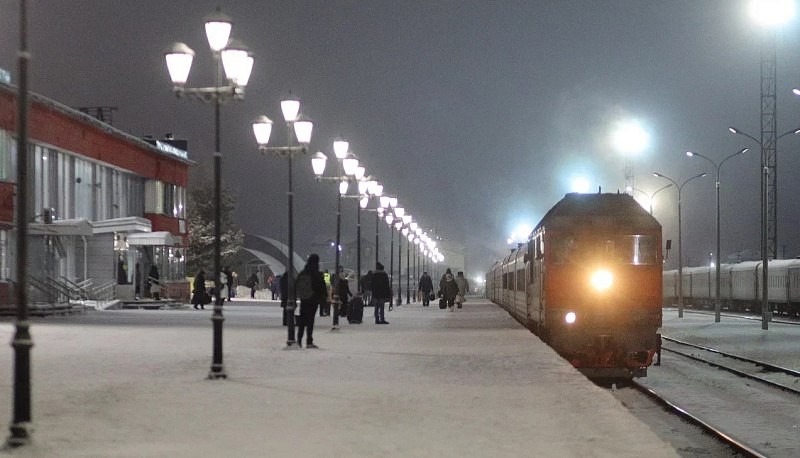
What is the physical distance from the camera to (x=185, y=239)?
7088 centimetres

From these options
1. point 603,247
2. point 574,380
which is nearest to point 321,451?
point 574,380

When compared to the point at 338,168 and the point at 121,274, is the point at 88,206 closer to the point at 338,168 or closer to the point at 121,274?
the point at 121,274

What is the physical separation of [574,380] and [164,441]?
8056mm

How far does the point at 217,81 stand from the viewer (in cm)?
1895

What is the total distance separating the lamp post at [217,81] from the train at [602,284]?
8018mm

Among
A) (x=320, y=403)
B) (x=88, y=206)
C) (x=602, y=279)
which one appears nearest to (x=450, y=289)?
(x=88, y=206)

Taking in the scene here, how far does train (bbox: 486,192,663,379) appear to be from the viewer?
77.0 ft

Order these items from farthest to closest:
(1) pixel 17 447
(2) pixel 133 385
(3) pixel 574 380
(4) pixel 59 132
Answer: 1. (4) pixel 59 132
2. (3) pixel 574 380
3. (2) pixel 133 385
4. (1) pixel 17 447

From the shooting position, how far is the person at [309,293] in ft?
79.0

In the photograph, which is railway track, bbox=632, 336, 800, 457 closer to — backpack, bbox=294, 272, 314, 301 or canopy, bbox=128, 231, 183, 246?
backpack, bbox=294, 272, 314, 301

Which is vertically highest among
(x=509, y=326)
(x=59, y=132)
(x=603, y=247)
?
(x=59, y=132)

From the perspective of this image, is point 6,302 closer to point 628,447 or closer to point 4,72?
point 4,72

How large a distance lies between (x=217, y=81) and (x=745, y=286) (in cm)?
5459

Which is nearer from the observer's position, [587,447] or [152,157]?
[587,447]
